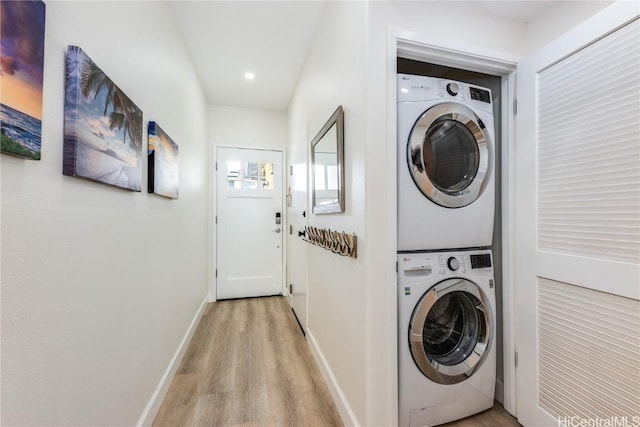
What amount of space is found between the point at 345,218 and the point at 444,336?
0.89 meters

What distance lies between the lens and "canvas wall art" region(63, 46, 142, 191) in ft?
2.64

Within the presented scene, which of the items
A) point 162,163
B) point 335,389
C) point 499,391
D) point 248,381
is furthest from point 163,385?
point 499,391

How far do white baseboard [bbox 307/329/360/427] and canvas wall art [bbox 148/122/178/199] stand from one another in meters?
1.57

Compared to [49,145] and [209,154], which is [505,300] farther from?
[209,154]

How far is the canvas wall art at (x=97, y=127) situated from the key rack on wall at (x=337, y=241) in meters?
1.06

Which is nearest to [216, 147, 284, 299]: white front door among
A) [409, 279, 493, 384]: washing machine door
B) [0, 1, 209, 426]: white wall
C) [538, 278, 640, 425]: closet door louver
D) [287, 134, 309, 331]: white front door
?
[287, 134, 309, 331]: white front door

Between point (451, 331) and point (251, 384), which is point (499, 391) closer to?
point (451, 331)

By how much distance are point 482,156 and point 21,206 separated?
1861mm

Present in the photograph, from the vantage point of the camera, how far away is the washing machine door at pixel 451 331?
1.29 metres

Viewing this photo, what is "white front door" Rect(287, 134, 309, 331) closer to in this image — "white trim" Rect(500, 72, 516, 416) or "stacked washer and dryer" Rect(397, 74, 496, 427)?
"stacked washer and dryer" Rect(397, 74, 496, 427)

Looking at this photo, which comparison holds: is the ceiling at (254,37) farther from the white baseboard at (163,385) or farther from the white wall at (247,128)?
the white baseboard at (163,385)

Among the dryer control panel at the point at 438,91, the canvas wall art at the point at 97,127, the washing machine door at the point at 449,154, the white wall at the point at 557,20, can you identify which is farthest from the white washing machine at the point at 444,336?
the canvas wall art at the point at 97,127

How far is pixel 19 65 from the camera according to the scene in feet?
2.02

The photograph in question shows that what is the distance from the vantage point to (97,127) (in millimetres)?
932
